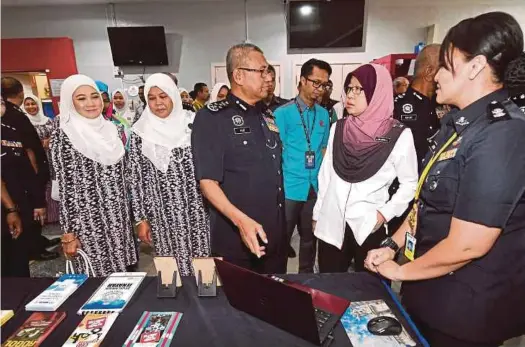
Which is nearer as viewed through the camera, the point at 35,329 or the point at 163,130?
the point at 35,329

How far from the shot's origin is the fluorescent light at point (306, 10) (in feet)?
18.2

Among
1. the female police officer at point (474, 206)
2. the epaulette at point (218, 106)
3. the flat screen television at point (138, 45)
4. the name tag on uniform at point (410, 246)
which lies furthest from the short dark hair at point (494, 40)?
the flat screen television at point (138, 45)

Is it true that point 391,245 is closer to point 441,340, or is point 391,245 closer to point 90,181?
point 441,340

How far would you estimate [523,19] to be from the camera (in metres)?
5.53

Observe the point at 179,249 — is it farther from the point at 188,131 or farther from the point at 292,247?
the point at 292,247

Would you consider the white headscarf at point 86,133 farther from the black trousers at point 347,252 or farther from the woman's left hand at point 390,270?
the woman's left hand at point 390,270

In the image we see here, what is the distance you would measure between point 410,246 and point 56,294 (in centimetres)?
110

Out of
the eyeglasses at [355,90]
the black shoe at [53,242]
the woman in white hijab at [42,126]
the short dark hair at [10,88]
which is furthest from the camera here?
the woman in white hijab at [42,126]

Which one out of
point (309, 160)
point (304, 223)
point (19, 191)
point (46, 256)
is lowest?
point (46, 256)

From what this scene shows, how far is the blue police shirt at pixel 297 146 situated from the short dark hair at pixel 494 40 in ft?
4.50

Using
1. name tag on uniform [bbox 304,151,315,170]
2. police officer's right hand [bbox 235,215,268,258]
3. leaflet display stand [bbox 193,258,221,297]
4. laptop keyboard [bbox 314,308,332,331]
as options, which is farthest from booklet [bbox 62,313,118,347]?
name tag on uniform [bbox 304,151,315,170]

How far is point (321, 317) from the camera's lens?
38.2 inches

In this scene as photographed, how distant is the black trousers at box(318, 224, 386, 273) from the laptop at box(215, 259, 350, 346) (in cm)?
76

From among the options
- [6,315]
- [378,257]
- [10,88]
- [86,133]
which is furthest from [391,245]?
[10,88]
